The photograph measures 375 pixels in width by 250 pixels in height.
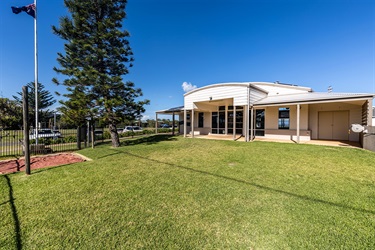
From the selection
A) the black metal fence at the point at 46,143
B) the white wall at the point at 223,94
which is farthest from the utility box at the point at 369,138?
the black metal fence at the point at 46,143

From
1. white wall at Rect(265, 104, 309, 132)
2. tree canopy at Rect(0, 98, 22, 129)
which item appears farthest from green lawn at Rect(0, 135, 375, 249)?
tree canopy at Rect(0, 98, 22, 129)

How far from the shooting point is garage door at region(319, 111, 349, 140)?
442 inches

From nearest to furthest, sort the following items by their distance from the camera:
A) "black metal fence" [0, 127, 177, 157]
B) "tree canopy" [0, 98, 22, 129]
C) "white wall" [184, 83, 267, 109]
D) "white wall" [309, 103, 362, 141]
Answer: "black metal fence" [0, 127, 177, 157] → "white wall" [309, 103, 362, 141] → "white wall" [184, 83, 267, 109] → "tree canopy" [0, 98, 22, 129]

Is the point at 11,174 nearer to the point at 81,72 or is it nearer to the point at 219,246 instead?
the point at 81,72

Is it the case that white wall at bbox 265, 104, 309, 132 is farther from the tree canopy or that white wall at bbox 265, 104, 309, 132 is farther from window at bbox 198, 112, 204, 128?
the tree canopy

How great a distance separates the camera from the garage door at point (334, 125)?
11227 millimetres

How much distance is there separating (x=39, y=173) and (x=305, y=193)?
744 centimetres

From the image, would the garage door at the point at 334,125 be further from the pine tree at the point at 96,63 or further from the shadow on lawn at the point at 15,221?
the shadow on lawn at the point at 15,221

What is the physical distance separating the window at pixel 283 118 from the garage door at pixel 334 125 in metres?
2.25

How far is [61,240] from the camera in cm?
228

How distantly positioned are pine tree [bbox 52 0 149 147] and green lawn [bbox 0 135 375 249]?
5.10 m

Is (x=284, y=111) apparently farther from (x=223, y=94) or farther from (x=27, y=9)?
(x=27, y=9)

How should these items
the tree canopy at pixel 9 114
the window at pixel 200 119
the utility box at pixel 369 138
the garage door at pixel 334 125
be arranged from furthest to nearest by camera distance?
the tree canopy at pixel 9 114
the window at pixel 200 119
the garage door at pixel 334 125
the utility box at pixel 369 138

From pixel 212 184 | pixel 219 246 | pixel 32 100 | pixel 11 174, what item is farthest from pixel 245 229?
pixel 32 100
